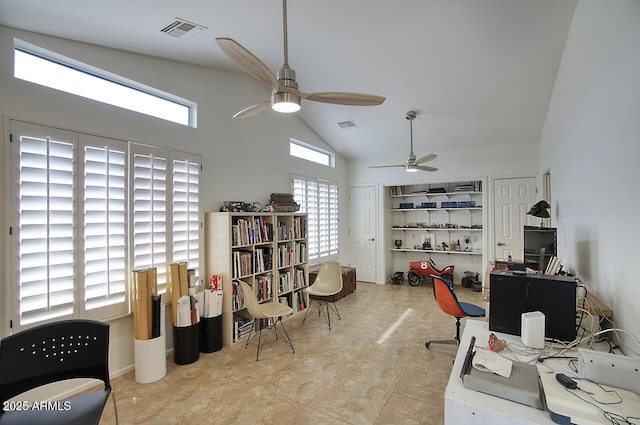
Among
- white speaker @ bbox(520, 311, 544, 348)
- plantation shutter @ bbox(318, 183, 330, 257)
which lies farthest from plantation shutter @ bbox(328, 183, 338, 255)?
white speaker @ bbox(520, 311, 544, 348)

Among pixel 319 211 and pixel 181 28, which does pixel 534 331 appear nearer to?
pixel 181 28

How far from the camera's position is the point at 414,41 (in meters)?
3.13

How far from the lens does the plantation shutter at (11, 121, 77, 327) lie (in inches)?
89.6

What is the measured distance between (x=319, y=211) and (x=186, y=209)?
282 cm

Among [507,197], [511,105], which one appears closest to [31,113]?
[511,105]

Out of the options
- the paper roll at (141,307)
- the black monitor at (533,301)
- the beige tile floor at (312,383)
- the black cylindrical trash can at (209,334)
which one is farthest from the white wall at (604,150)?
the paper roll at (141,307)

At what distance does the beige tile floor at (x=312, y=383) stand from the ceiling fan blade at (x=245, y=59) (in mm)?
2412

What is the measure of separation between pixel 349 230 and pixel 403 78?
379 cm

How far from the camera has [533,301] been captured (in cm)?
186

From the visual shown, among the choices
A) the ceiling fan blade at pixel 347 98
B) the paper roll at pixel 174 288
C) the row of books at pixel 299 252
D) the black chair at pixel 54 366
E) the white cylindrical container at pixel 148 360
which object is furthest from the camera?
the row of books at pixel 299 252

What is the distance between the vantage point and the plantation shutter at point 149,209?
9.67 feet

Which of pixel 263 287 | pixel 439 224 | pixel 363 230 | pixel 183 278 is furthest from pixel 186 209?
pixel 439 224

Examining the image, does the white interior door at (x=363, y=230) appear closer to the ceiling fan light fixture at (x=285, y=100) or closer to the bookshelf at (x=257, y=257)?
the bookshelf at (x=257, y=257)

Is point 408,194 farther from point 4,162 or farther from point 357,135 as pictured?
point 4,162
